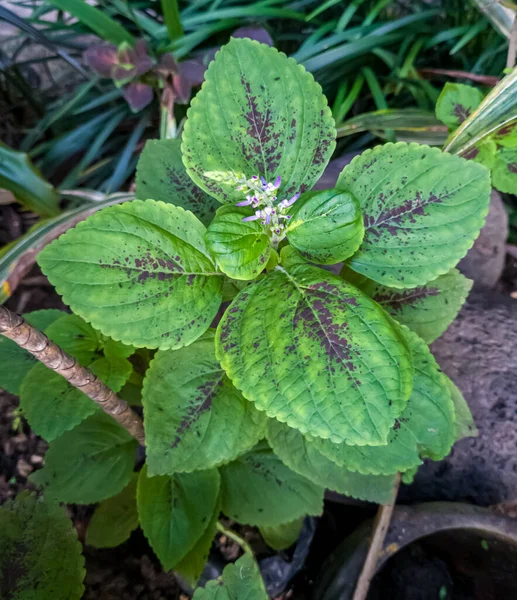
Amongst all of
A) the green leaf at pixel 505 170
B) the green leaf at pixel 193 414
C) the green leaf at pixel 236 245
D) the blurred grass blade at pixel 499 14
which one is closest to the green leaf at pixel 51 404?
the green leaf at pixel 193 414

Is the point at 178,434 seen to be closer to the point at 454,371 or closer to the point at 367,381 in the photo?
the point at 367,381

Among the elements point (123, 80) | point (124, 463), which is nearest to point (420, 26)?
point (123, 80)

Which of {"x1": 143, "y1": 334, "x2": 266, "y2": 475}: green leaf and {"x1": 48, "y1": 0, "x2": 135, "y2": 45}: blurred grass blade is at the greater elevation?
{"x1": 48, "y1": 0, "x2": 135, "y2": 45}: blurred grass blade

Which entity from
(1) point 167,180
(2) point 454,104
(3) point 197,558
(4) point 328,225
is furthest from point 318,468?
(2) point 454,104

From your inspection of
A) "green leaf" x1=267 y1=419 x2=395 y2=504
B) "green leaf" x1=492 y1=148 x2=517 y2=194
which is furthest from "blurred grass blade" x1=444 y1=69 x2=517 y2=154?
"green leaf" x1=267 y1=419 x2=395 y2=504

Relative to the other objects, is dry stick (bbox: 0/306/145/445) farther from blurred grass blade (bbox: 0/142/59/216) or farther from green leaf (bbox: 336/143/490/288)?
blurred grass blade (bbox: 0/142/59/216)

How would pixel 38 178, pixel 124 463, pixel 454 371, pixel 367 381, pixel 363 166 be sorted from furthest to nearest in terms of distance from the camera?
pixel 38 178 < pixel 454 371 < pixel 124 463 < pixel 363 166 < pixel 367 381
